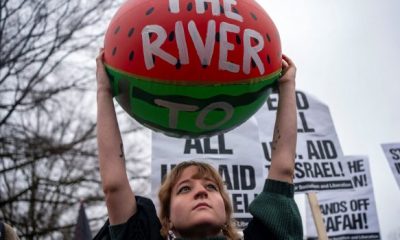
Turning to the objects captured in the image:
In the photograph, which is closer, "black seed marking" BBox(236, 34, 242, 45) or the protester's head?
the protester's head

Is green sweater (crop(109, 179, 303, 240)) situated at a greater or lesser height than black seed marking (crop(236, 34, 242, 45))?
lesser

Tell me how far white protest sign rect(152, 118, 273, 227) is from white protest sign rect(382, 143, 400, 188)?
307 centimetres

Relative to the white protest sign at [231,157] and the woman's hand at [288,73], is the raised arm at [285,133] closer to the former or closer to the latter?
the woman's hand at [288,73]

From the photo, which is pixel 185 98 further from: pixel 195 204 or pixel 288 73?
pixel 288 73

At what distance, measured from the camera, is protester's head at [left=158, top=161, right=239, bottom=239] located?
1638mm

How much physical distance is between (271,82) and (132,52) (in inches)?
22.4

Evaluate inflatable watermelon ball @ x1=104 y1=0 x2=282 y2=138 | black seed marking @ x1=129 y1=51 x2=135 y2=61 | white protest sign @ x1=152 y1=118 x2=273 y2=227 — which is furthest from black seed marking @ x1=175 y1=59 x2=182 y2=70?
white protest sign @ x1=152 y1=118 x2=273 y2=227

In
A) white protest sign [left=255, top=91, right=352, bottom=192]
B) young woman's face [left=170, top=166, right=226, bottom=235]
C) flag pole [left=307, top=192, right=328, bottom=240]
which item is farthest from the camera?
white protest sign [left=255, top=91, right=352, bottom=192]

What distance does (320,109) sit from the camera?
5230 millimetres

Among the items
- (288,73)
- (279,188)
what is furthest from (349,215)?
(279,188)

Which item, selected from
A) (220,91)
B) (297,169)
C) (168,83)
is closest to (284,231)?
(220,91)

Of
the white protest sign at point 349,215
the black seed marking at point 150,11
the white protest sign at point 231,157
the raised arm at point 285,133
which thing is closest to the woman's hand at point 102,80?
the black seed marking at point 150,11

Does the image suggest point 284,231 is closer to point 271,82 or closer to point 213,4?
point 271,82

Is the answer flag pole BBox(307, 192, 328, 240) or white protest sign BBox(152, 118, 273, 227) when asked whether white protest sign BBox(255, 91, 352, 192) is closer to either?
flag pole BBox(307, 192, 328, 240)
